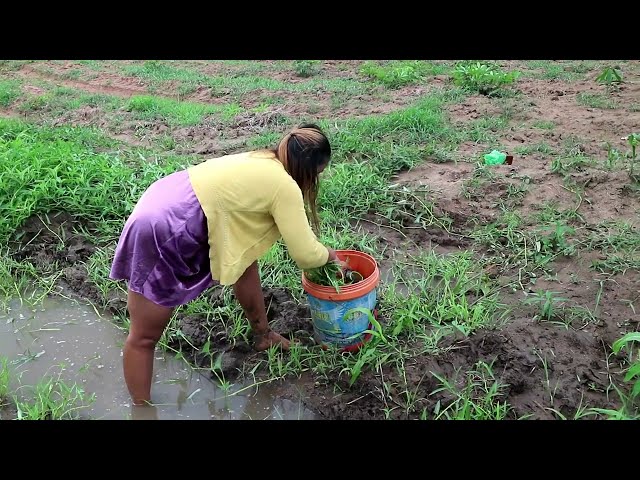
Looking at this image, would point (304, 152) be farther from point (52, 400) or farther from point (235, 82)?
point (235, 82)

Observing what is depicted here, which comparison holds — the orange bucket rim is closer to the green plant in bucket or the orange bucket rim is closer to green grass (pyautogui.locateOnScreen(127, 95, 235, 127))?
the green plant in bucket

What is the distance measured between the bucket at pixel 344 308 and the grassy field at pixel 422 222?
100mm

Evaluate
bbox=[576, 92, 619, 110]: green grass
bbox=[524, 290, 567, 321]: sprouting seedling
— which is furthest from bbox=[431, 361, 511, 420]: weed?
bbox=[576, 92, 619, 110]: green grass

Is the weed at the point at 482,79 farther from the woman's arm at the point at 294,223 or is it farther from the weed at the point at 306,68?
the woman's arm at the point at 294,223

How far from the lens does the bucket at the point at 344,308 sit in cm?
304

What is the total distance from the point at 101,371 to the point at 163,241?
1163 mm

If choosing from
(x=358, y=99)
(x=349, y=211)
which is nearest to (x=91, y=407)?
(x=349, y=211)

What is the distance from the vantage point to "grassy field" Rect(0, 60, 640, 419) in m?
3.07

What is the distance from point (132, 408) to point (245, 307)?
0.79 metres

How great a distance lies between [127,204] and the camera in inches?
185

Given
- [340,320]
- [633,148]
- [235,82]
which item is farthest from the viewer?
[235,82]

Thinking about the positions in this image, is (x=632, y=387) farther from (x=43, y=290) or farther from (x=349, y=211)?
(x=43, y=290)

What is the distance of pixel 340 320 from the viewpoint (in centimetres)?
313

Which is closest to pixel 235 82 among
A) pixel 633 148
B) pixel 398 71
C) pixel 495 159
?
pixel 398 71
